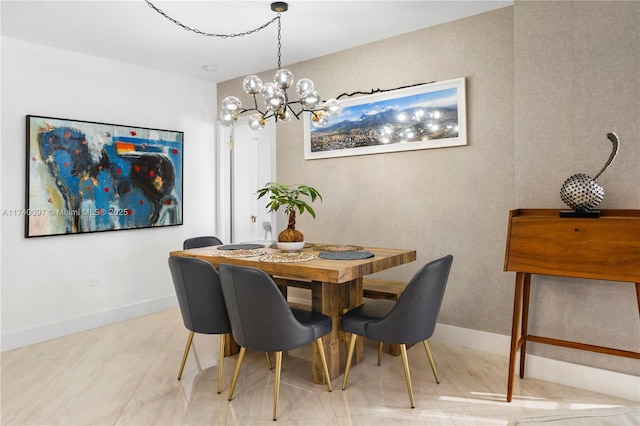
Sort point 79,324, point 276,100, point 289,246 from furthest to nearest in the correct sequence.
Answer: point 79,324
point 289,246
point 276,100

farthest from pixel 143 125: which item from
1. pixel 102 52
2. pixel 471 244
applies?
pixel 471 244

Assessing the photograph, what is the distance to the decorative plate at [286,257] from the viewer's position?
8.69 feet

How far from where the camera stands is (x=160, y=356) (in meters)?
3.17

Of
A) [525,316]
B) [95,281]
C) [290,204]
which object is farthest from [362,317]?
[95,281]

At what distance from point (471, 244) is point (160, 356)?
8.30ft

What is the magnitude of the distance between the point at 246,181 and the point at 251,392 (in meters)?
3.08

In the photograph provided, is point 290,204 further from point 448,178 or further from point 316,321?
point 448,178

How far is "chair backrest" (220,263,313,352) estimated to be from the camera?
218 centimetres

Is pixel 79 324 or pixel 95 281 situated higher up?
pixel 95 281

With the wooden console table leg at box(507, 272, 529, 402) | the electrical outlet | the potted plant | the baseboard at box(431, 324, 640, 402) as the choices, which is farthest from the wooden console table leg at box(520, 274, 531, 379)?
the electrical outlet

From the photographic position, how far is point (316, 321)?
97.2 inches

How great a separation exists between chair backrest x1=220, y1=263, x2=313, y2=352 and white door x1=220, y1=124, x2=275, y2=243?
9.28ft

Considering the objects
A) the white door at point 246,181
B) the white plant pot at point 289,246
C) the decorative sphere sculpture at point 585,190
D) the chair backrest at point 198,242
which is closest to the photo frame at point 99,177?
the white door at point 246,181

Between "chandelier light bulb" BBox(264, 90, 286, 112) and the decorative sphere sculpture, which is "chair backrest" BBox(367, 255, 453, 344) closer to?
the decorative sphere sculpture
